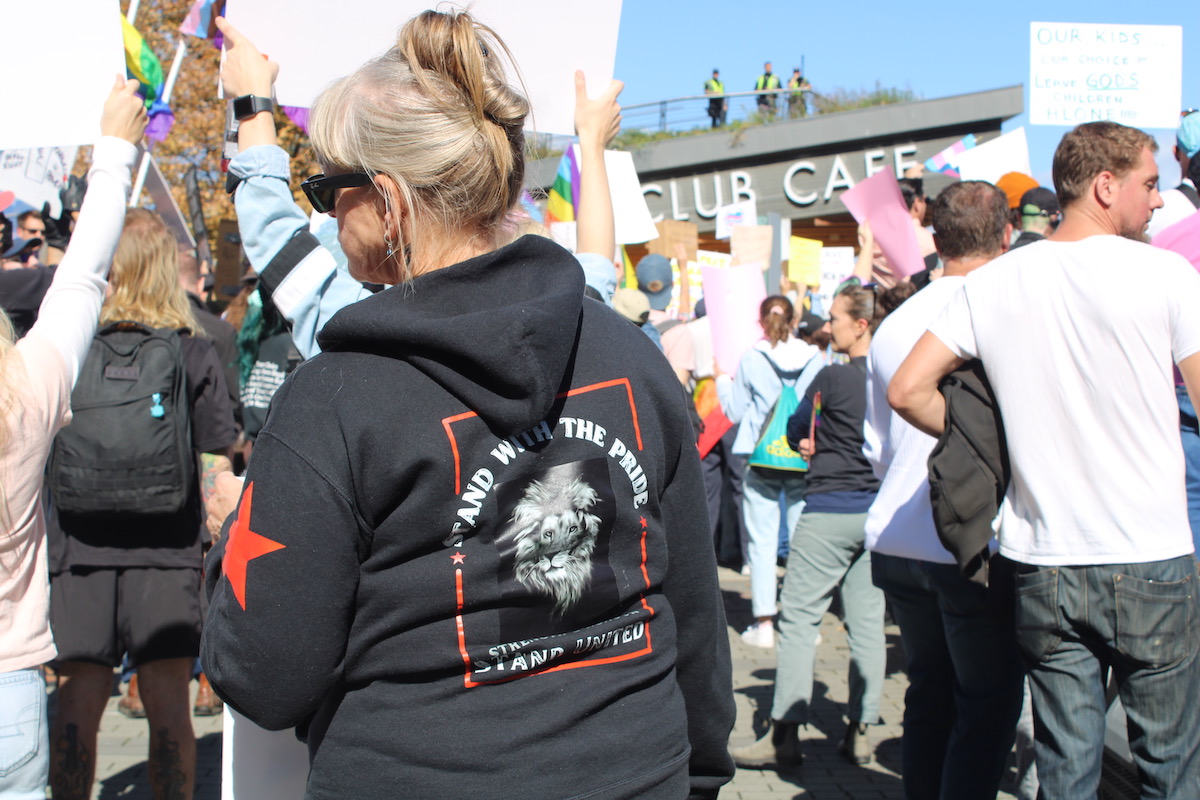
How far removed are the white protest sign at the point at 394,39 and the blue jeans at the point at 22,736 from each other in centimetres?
135

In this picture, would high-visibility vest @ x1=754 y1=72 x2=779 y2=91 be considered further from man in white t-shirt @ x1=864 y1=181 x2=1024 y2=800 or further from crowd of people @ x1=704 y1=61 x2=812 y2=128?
man in white t-shirt @ x1=864 y1=181 x2=1024 y2=800

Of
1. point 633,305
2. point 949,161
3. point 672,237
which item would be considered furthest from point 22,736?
point 672,237

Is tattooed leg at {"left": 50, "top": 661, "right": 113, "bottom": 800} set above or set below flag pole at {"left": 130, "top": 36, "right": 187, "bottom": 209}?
below

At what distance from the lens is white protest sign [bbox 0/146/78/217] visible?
6641 millimetres

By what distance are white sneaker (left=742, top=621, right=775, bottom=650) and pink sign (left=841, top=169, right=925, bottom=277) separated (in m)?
2.39

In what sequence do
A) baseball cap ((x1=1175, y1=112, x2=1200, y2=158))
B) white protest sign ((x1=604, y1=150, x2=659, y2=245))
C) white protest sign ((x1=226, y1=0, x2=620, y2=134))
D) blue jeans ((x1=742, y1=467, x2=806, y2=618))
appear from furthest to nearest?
blue jeans ((x1=742, y1=467, x2=806, y2=618)) < white protest sign ((x1=604, y1=150, x2=659, y2=245)) < baseball cap ((x1=1175, y1=112, x2=1200, y2=158)) < white protest sign ((x1=226, y1=0, x2=620, y2=134))

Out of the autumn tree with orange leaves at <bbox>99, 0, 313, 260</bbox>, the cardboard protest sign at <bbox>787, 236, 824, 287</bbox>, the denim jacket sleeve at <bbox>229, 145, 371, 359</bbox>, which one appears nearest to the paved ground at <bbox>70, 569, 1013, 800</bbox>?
the denim jacket sleeve at <bbox>229, 145, 371, 359</bbox>

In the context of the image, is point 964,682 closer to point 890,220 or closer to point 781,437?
point 890,220

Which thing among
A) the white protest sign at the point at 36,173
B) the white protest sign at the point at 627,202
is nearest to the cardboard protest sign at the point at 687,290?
the white protest sign at the point at 627,202

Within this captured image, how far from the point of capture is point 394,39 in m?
2.31

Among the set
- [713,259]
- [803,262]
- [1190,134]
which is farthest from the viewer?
[713,259]

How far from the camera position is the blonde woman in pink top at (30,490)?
2.06 m

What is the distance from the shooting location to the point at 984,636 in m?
2.96

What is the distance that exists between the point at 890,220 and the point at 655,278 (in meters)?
3.04
